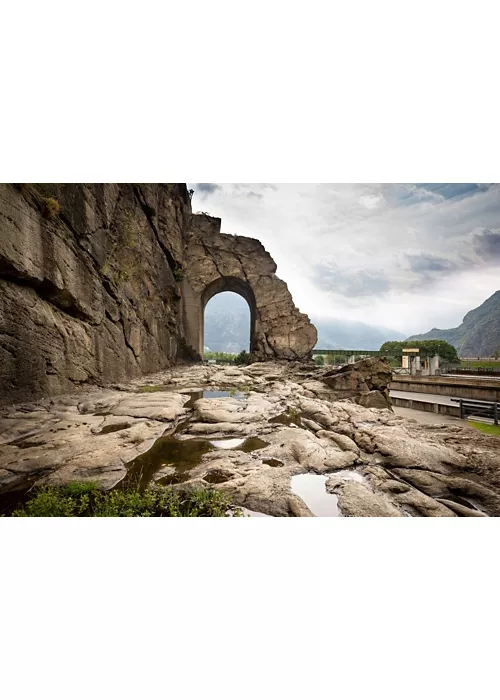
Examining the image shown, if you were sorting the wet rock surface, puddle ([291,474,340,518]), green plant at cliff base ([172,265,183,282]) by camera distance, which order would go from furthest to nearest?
green plant at cliff base ([172,265,183,282]) < the wet rock surface < puddle ([291,474,340,518])

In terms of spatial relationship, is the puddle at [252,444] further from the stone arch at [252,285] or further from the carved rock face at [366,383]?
the stone arch at [252,285]

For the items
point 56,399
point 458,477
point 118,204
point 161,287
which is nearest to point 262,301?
point 161,287

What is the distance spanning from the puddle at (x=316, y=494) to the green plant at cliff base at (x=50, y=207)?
7393 mm

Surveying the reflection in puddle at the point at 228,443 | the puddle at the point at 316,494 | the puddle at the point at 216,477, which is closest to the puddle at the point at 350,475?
the puddle at the point at 316,494

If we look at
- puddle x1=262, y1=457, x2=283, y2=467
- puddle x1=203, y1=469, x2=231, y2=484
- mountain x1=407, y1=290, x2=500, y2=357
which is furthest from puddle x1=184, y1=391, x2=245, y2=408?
mountain x1=407, y1=290, x2=500, y2=357

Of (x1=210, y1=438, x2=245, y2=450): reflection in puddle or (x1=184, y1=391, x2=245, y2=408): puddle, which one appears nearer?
(x1=210, y1=438, x2=245, y2=450): reflection in puddle

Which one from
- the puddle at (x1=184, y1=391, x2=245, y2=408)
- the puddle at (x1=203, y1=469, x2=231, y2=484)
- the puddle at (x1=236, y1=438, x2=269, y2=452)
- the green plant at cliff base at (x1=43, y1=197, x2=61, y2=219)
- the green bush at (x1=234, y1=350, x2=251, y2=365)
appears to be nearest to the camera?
Result: the puddle at (x1=203, y1=469, x2=231, y2=484)

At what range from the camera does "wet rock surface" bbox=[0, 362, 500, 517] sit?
2605mm

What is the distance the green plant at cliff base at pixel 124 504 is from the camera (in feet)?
7.72

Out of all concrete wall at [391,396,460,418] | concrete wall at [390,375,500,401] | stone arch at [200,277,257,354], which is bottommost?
concrete wall at [391,396,460,418]

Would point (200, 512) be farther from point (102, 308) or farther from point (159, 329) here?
point (159, 329)

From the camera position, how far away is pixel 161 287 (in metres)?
13.8

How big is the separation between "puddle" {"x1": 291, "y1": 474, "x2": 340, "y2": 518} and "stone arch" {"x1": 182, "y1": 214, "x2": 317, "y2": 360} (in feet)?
50.7

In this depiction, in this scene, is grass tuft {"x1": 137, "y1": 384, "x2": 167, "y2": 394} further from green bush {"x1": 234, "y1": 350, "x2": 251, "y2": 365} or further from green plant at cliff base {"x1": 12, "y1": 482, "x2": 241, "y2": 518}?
green bush {"x1": 234, "y1": 350, "x2": 251, "y2": 365}
